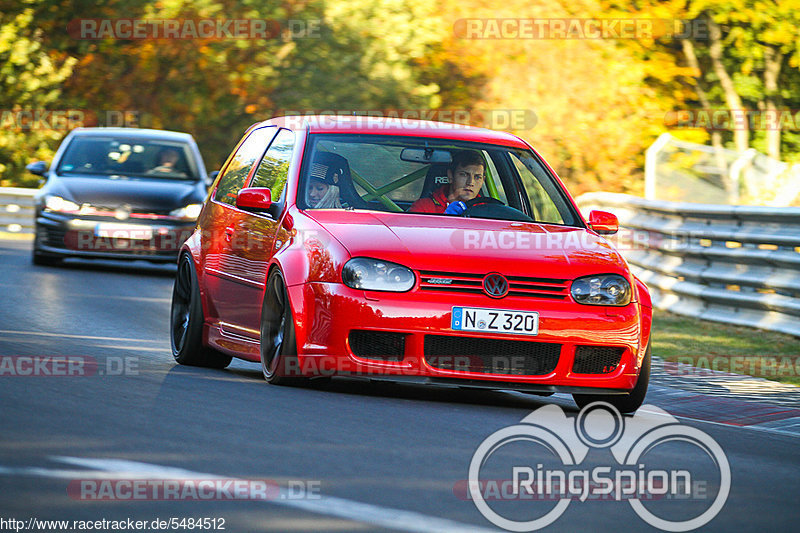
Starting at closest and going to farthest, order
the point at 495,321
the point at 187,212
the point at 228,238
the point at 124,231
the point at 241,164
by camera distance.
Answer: the point at 495,321
the point at 228,238
the point at 241,164
the point at 124,231
the point at 187,212

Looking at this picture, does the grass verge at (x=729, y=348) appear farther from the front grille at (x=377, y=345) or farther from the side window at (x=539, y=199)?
the front grille at (x=377, y=345)

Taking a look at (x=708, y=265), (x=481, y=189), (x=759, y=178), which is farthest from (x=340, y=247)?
(x=759, y=178)

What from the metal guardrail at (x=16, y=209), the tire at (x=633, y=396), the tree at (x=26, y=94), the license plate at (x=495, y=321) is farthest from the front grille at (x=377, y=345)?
the tree at (x=26, y=94)

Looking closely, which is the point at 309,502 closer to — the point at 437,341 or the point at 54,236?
the point at 437,341

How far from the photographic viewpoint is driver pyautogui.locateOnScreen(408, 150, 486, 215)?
30.2 ft

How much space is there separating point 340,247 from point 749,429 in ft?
7.88

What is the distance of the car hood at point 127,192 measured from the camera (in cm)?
1819

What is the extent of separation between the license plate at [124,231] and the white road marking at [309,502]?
40.5ft

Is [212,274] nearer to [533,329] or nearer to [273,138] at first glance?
[273,138]

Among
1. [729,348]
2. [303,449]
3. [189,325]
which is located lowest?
[729,348]

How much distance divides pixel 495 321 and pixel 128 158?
12247 mm

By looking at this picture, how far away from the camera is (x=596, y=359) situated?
26.6 ft

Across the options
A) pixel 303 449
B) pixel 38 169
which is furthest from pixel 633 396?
pixel 38 169

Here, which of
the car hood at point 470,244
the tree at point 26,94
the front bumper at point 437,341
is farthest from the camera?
the tree at point 26,94
